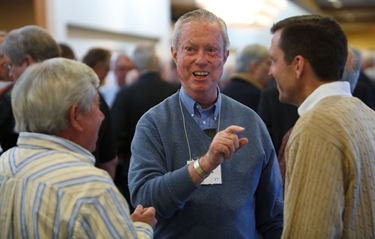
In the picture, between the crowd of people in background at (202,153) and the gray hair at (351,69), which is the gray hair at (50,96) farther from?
the gray hair at (351,69)

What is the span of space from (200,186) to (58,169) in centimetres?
67

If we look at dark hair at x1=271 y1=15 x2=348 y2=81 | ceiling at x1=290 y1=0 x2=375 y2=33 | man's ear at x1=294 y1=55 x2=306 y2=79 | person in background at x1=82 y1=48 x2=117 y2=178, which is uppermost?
dark hair at x1=271 y1=15 x2=348 y2=81

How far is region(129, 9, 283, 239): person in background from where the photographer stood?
6.70 ft

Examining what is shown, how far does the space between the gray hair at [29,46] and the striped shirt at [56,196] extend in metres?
→ 1.35

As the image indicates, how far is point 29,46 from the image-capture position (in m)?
2.96

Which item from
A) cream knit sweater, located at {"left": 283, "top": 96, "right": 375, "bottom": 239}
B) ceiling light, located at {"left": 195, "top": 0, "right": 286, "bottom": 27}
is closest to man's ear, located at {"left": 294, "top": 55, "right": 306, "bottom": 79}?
cream knit sweater, located at {"left": 283, "top": 96, "right": 375, "bottom": 239}

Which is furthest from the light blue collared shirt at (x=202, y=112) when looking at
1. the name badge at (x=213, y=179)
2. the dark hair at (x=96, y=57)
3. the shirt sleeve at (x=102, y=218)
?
the dark hair at (x=96, y=57)

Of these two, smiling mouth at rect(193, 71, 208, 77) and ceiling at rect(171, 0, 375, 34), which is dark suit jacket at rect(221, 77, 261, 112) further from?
ceiling at rect(171, 0, 375, 34)

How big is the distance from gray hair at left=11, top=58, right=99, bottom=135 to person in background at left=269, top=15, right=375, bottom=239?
0.64m

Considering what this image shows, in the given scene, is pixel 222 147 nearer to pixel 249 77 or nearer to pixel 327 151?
pixel 327 151

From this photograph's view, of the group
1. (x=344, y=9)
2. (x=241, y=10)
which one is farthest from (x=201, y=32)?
(x=344, y=9)

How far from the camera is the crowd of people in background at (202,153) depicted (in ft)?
5.27

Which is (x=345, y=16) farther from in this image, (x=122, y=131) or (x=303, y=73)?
(x=303, y=73)

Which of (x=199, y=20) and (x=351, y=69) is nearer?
(x=199, y=20)
